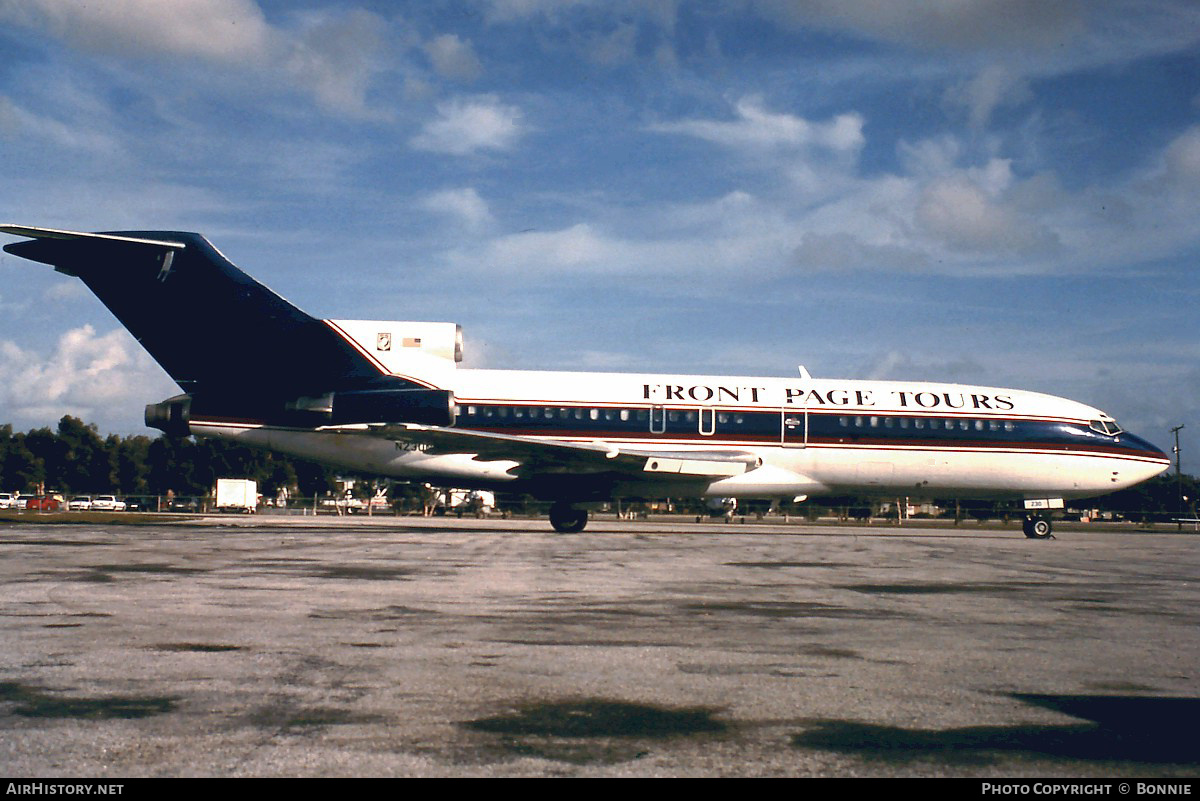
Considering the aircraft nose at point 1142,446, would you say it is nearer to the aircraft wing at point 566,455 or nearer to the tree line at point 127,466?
the aircraft wing at point 566,455

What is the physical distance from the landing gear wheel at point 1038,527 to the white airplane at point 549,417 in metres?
0.06

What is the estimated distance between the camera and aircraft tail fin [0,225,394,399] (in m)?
22.7

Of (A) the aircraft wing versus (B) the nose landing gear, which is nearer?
(A) the aircraft wing

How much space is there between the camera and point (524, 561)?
1568 centimetres

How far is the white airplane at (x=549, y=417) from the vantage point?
23.5 metres

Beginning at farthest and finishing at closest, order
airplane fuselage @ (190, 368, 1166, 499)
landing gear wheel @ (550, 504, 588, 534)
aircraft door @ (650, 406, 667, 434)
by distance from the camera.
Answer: landing gear wheel @ (550, 504, 588, 534) → aircraft door @ (650, 406, 667, 434) → airplane fuselage @ (190, 368, 1166, 499)

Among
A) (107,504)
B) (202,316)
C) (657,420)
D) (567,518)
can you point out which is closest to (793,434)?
(657,420)

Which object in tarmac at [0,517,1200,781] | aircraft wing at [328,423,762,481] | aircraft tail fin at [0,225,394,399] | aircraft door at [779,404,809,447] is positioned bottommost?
tarmac at [0,517,1200,781]

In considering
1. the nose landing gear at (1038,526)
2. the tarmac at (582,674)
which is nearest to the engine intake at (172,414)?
the tarmac at (582,674)

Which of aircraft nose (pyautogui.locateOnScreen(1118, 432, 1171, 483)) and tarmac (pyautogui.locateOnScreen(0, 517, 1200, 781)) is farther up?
aircraft nose (pyautogui.locateOnScreen(1118, 432, 1171, 483))

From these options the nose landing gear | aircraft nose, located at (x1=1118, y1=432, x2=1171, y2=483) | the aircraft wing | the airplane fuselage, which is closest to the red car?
the airplane fuselage

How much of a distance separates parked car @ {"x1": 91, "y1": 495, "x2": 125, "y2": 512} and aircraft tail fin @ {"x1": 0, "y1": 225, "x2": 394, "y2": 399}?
4543 centimetres

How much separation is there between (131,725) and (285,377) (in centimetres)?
2057

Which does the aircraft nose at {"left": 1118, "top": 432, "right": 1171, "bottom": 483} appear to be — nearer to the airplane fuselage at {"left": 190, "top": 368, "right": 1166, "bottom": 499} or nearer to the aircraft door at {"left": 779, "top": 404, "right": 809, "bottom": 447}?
the airplane fuselage at {"left": 190, "top": 368, "right": 1166, "bottom": 499}
